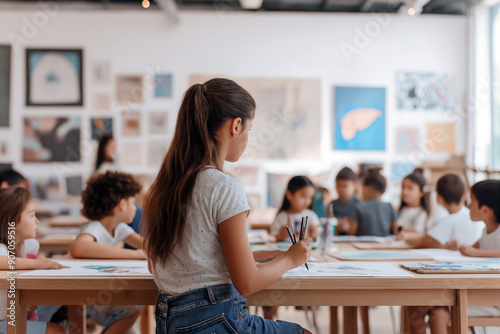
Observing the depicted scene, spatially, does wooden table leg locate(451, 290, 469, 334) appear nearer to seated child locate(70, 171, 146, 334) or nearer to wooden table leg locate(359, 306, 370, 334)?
wooden table leg locate(359, 306, 370, 334)

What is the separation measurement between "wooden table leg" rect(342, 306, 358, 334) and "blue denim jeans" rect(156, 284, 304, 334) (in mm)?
902

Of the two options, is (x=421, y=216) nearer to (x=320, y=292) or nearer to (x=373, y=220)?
(x=373, y=220)

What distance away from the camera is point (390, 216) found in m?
3.64

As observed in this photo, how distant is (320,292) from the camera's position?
1.65 m

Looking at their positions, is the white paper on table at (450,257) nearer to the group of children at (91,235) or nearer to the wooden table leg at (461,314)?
the wooden table leg at (461,314)

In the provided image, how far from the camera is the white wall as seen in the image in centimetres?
637

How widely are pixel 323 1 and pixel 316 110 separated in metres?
1.25

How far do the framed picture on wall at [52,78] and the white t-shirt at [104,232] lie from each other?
164 inches

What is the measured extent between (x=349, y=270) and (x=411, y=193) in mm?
2217

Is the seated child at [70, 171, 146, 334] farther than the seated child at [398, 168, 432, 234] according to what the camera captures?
No

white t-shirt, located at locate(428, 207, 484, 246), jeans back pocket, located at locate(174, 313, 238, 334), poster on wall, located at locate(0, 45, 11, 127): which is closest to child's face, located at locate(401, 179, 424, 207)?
white t-shirt, located at locate(428, 207, 484, 246)

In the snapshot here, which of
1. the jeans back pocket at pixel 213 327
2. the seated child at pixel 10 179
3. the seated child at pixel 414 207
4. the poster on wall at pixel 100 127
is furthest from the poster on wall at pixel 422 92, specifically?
the jeans back pocket at pixel 213 327

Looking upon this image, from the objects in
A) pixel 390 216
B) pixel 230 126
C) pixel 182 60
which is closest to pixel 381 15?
pixel 182 60

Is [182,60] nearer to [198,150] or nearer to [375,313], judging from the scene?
[375,313]
